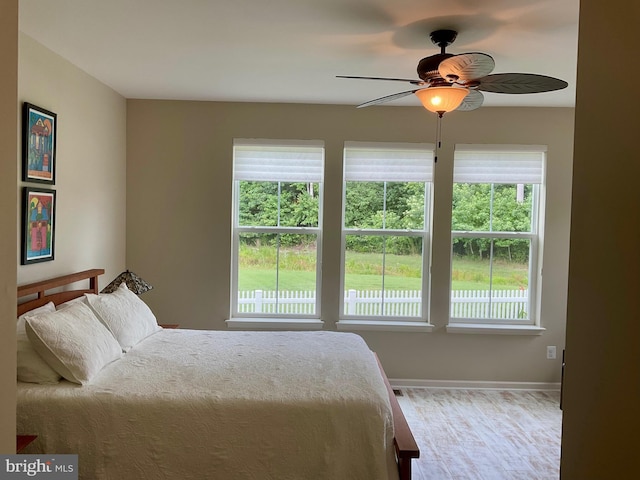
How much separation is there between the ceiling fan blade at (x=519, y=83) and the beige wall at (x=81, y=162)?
262cm

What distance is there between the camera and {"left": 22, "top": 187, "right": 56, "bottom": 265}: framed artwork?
2.65m

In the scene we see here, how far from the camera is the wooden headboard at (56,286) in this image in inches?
102

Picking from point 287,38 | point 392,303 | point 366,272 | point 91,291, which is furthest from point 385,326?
point 287,38

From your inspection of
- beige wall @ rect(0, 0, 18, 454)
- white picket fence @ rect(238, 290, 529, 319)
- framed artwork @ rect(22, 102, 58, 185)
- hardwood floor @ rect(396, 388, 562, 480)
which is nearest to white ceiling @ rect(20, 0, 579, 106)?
framed artwork @ rect(22, 102, 58, 185)

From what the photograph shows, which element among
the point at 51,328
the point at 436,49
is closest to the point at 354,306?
the point at 436,49

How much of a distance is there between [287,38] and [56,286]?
212cm

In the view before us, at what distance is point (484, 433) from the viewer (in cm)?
327

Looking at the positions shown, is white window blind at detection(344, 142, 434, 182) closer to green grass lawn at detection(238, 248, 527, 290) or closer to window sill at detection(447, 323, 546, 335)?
green grass lawn at detection(238, 248, 527, 290)

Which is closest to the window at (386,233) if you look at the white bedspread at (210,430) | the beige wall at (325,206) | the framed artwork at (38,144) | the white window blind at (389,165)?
the white window blind at (389,165)

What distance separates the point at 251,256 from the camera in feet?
14.1

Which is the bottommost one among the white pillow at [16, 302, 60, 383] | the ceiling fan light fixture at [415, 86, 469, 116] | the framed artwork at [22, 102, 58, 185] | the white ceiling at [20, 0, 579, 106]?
the white pillow at [16, 302, 60, 383]

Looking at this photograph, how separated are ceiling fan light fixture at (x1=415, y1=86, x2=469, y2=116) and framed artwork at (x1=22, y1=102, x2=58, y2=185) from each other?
227 cm

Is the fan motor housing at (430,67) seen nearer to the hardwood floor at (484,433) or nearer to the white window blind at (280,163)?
the white window blind at (280,163)

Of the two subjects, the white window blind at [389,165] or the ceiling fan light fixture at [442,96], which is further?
the white window blind at [389,165]
